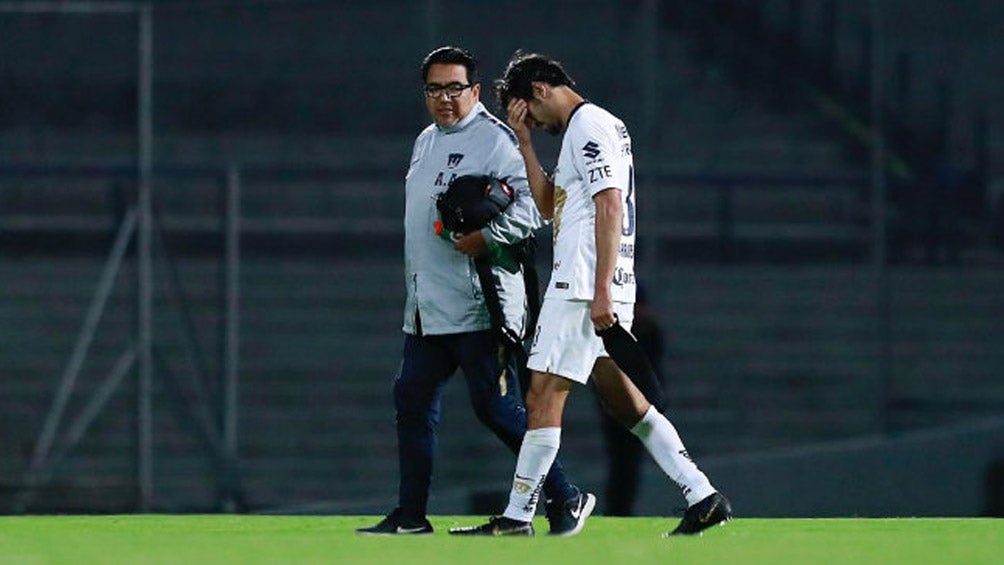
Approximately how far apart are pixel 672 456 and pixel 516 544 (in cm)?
55

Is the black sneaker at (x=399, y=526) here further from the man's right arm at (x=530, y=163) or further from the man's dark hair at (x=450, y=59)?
the man's dark hair at (x=450, y=59)

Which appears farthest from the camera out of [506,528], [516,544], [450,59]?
[450,59]

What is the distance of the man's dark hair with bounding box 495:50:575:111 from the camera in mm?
7109

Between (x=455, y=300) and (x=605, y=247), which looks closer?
(x=605, y=247)

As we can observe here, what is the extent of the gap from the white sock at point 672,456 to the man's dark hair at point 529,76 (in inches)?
32.6

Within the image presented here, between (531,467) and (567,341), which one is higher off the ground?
(567,341)

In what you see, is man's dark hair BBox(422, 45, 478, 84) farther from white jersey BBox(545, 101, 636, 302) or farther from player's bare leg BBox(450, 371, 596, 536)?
player's bare leg BBox(450, 371, 596, 536)

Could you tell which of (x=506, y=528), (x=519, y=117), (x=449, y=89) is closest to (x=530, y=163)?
(x=519, y=117)

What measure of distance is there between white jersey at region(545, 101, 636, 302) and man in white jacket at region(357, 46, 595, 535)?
12.2 inches

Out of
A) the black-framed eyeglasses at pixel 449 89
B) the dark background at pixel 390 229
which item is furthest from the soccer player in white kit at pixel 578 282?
the dark background at pixel 390 229

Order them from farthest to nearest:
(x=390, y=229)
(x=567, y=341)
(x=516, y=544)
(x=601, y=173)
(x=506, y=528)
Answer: (x=390, y=229) → (x=506, y=528) → (x=567, y=341) → (x=601, y=173) → (x=516, y=544)

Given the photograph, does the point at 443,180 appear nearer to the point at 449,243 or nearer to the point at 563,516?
the point at 449,243

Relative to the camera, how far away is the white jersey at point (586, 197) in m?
6.97

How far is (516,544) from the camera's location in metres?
6.83
